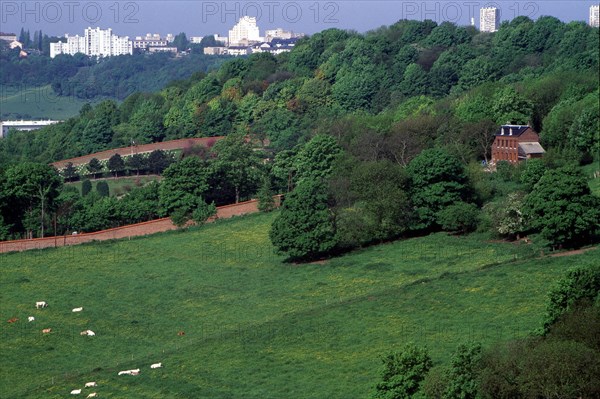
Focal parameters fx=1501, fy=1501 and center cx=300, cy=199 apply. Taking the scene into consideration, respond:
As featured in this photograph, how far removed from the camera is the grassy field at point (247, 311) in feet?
128

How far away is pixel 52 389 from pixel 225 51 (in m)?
155

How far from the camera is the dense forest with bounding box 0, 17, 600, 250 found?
52594mm

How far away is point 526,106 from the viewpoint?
68562 mm

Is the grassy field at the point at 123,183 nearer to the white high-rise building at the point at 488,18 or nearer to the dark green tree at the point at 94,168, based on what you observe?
the dark green tree at the point at 94,168

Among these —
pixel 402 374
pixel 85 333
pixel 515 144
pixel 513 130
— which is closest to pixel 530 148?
pixel 515 144

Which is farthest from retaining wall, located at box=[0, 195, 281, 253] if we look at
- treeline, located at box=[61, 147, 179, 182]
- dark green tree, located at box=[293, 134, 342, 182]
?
treeline, located at box=[61, 147, 179, 182]

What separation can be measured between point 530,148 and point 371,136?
22.7 feet

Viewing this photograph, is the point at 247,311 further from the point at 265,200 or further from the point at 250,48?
the point at 250,48

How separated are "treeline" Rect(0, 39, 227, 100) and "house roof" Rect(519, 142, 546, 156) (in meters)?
94.8

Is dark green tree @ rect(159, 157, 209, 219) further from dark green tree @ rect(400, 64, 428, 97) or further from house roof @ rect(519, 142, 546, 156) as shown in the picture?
dark green tree @ rect(400, 64, 428, 97)

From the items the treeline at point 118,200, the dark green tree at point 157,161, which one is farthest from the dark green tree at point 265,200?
the dark green tree at point 157,161

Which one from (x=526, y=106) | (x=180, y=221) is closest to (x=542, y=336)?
(x=180, y=221)

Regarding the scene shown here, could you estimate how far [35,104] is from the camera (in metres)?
148

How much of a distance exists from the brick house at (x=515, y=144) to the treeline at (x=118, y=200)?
→ 1044cm
